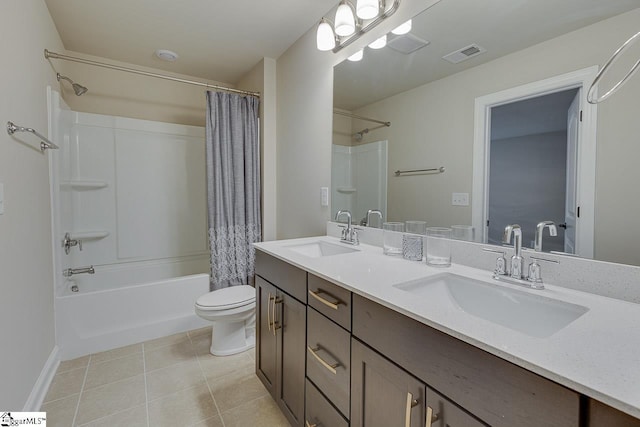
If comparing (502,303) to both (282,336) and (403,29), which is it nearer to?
(282,336)

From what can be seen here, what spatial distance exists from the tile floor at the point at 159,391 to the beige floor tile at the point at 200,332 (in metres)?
0.19

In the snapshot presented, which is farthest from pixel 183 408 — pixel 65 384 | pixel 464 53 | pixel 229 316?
pixel 464 53

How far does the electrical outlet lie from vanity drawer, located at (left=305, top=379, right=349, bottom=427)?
1.00 meters

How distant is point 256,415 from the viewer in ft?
4.87

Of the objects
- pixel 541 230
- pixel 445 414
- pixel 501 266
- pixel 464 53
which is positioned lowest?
pixel 445 414

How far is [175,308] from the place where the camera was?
2385mm

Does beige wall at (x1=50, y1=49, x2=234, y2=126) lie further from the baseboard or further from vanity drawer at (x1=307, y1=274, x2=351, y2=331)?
vanity drawer at (x1=307, y1=274, x2=351, y2=331)

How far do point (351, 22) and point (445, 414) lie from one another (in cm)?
186

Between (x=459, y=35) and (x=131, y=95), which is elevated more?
(x=131, y=95)

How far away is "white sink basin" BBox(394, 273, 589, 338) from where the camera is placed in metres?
0.82

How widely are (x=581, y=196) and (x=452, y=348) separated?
72 centimetres

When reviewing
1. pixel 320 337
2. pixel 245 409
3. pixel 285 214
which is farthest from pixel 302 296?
pixel 285 214

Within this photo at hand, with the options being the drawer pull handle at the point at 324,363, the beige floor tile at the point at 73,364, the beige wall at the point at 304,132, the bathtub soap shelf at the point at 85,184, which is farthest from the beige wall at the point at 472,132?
the bathtub soap shelf at the point at 85,184

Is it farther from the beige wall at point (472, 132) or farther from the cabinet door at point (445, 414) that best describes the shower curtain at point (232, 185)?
the cabinet door at point (445, 414)
